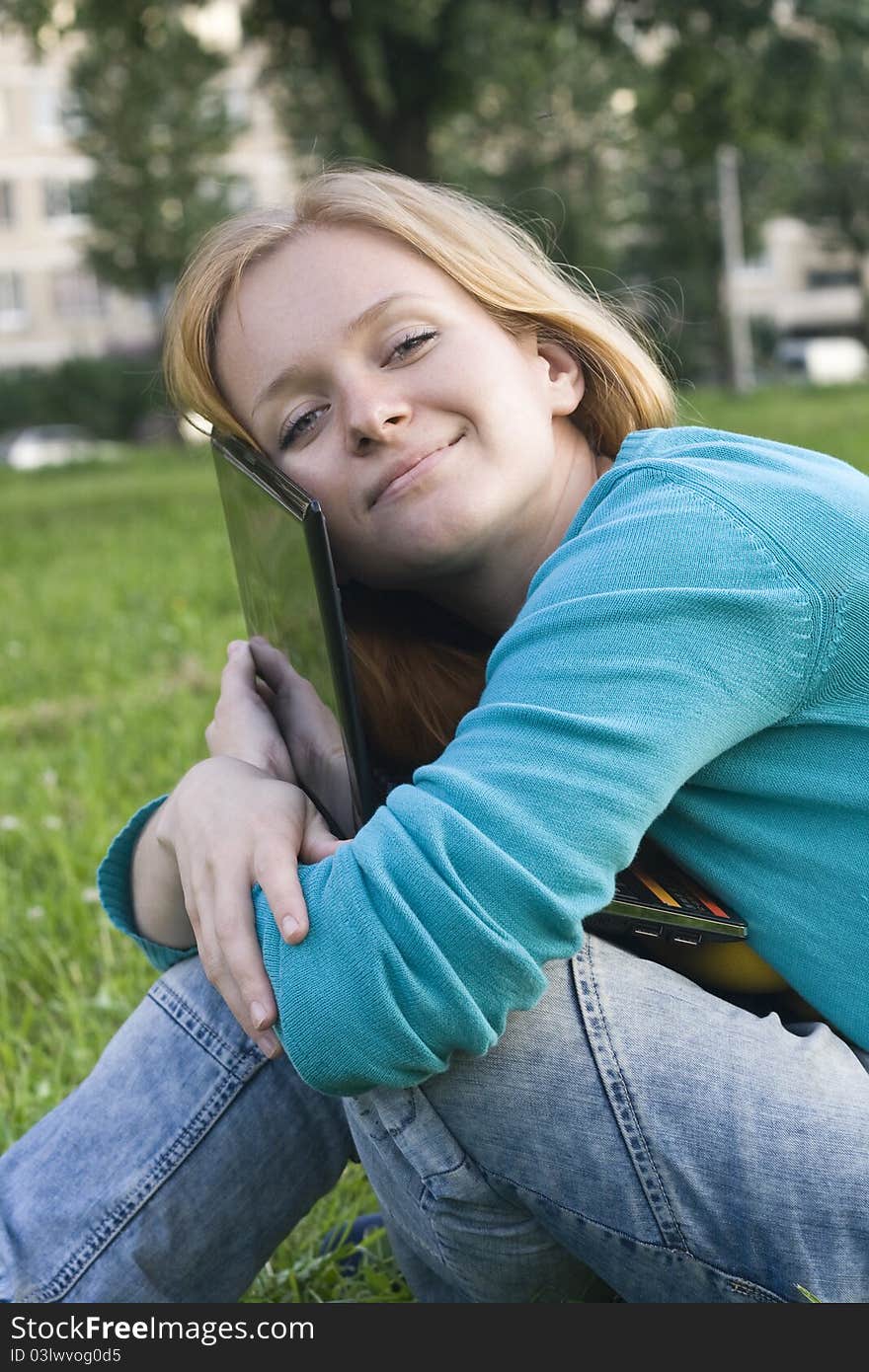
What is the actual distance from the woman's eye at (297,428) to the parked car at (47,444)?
1098 inches

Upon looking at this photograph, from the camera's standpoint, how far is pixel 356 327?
168 centimetres

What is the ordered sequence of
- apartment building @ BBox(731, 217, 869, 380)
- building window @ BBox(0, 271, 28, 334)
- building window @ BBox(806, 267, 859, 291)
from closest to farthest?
building window @ BBox(0, 271, 28, 334)
apartment building @ BBox(731, 217, 869, 380)
building window @ BBox(806, 267, 859, 291)

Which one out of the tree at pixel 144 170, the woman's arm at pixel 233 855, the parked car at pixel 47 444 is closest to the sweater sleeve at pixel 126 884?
the woman's arm at pixel 233 855

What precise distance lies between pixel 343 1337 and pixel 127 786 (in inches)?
93.4

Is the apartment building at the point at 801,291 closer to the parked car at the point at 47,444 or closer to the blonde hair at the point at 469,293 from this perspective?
the parked car at the point at 47,444

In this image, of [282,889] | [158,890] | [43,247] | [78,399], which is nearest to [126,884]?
[158,890]

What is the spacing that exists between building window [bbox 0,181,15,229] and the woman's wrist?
166 ft

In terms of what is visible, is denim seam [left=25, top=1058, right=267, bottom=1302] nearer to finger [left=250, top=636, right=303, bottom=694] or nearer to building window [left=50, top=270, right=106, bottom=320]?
finger [left=250, top=636, right=303, bottom=694]

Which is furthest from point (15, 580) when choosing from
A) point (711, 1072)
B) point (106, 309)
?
point (106, 309)

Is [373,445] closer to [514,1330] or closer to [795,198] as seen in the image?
[514,1330]

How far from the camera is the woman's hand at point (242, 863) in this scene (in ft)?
4.56

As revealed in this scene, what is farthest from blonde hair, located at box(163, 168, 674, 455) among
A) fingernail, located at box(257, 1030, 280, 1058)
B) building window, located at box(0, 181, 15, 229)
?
building window, located at box(0, 181, 15, 229)

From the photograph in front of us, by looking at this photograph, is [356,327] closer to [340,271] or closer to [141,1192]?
[340,271]

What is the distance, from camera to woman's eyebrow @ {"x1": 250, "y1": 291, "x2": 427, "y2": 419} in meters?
1.68
